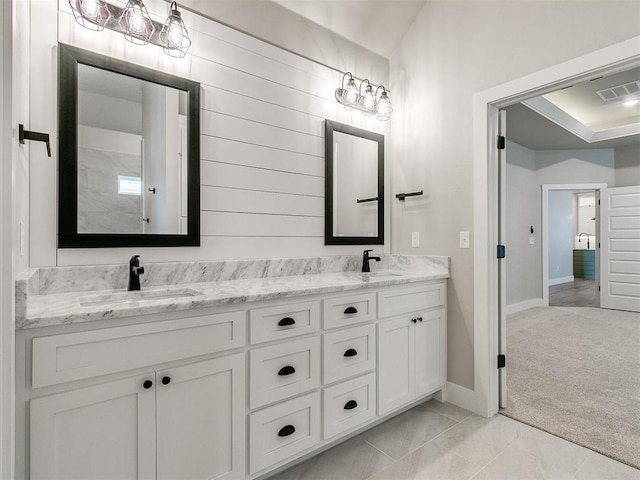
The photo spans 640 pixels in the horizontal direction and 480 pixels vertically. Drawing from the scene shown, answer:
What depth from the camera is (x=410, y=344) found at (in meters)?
2.18

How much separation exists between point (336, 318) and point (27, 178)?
152 cm

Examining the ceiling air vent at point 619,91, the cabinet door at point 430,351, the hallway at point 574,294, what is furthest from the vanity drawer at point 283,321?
the hallway at point 574,294

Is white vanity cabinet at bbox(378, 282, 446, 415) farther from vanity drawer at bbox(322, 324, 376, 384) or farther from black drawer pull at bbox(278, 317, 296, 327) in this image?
black drawer pull at bbox(278, 317, 296, 327)

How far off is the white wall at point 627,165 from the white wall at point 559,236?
202 cm

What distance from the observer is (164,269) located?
1.80 m

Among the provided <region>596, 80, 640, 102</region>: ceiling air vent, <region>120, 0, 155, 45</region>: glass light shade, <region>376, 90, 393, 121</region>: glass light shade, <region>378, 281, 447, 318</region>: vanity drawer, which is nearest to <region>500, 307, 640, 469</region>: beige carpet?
<region>378, 281, 447, 318</region>: vanity drawer

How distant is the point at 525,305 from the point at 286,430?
17.1ft

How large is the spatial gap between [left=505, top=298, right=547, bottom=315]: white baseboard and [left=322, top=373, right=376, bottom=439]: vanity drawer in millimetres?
4016

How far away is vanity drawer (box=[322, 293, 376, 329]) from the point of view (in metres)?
1.76

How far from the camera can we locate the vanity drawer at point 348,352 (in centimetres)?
176

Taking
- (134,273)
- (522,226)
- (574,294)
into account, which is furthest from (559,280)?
(134,273)

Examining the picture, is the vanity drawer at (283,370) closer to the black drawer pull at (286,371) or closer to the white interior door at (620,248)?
the black drawer pull at (286,371)

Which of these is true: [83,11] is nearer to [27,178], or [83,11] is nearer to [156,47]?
[156,47]

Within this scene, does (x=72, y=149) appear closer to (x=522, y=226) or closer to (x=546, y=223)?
(x=522, y=226)
